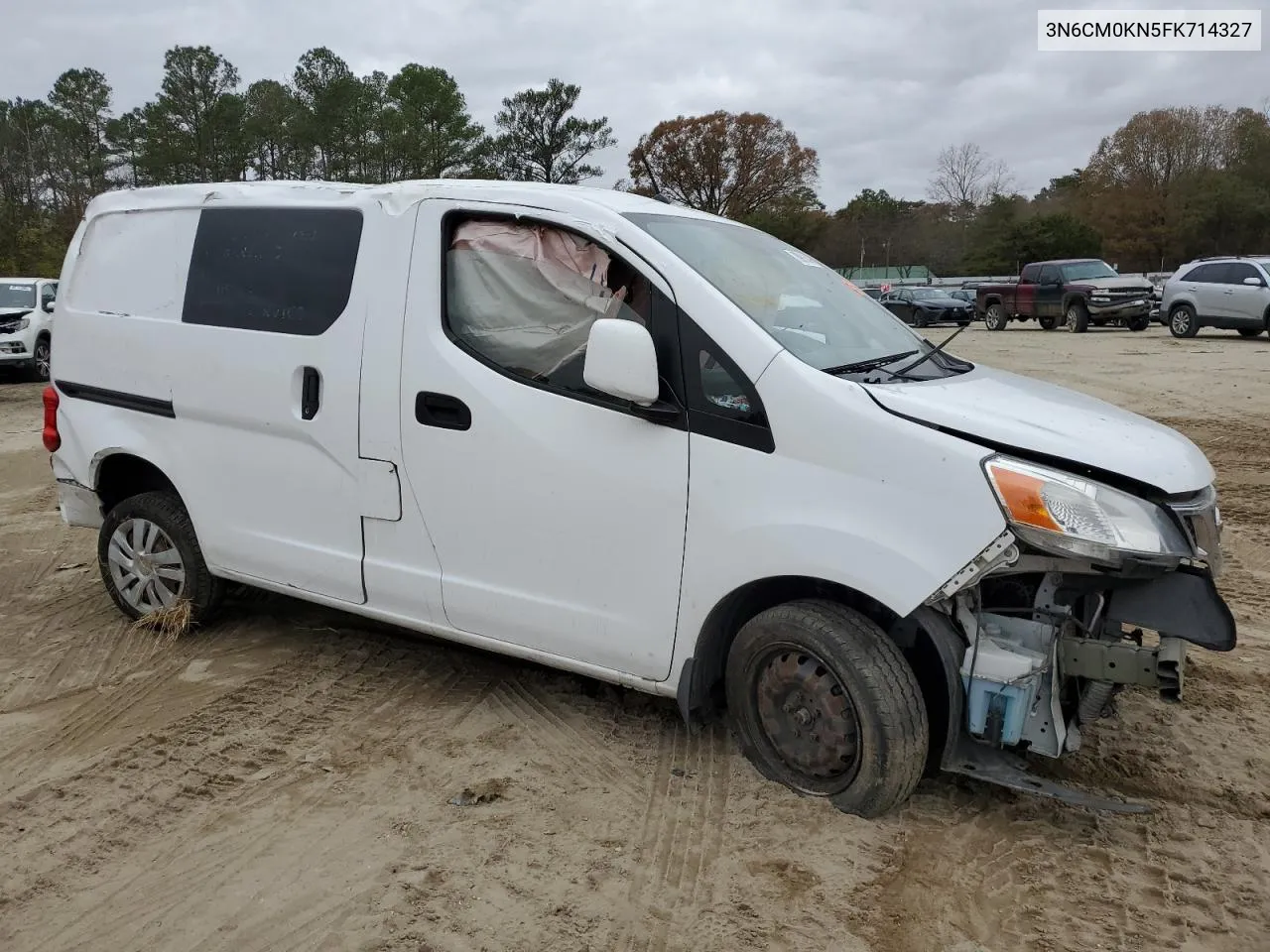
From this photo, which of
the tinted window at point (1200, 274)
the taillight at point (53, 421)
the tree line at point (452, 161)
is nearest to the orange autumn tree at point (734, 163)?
the tree line at point (452, 161)

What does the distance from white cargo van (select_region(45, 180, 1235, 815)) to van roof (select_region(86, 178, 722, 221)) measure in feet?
0.05

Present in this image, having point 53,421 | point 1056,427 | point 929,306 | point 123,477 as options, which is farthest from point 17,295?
point 929,306

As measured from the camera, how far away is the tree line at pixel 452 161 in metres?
44.3

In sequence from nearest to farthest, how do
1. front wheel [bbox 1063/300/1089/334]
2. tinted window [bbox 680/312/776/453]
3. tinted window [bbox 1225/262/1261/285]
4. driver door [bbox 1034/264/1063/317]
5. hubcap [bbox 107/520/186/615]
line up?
1. tinted window [bbox 680/312/776/453]
2. hubcap [bbox 107/520/186/615]
3. tinted window [bbox 1225/262/1261/285]
4. front wheel [bbox 1063/300/1089/334]
5. driver door [bbox 1034/264/1063/317]

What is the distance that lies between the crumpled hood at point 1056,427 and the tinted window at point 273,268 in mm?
2167

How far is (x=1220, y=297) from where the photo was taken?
2025cm

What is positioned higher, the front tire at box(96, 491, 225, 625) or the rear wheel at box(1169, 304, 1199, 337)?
the rear wheel at box(1169, 304, 1199, 337)

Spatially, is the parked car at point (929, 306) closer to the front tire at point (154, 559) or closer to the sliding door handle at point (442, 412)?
the front tire at point (154, 559)

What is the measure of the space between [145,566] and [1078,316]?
24.6m

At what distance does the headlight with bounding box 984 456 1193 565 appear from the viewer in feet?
9.11

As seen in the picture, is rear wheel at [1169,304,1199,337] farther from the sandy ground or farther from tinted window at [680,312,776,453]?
tinted window at [680,312,776,453]

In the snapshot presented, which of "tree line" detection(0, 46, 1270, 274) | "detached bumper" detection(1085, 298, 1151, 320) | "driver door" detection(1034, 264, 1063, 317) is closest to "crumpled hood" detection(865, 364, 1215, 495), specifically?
"detached bumper" detection(1085, 298, 1151, 320)

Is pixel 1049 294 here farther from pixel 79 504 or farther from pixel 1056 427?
pixel 79 504

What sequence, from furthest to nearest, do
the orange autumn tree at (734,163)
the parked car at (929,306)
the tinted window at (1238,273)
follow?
the orange autumn tree at (734,163), the parked car at (929,306), the tinted window at (1238,273)
